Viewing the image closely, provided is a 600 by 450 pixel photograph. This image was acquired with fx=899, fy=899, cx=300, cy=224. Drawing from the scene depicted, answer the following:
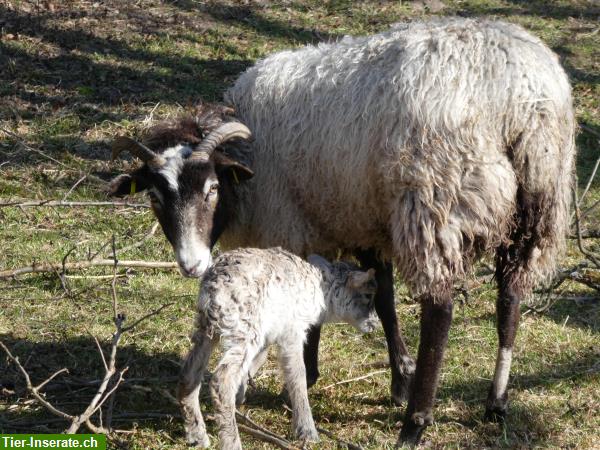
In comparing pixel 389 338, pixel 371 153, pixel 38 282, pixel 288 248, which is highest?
pixel 371 153

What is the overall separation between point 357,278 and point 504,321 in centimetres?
94

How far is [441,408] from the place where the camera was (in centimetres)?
557

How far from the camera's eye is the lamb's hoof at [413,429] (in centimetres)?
497

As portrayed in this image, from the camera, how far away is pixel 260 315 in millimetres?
4633

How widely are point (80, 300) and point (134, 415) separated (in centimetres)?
191

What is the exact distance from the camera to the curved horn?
18.0 ft

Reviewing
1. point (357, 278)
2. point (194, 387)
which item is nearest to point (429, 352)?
point (357, 278)

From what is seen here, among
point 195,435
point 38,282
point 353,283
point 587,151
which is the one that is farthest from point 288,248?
point 587,151

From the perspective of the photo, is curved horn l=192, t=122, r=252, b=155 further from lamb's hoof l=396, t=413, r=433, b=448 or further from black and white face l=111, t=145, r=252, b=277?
lamb's hoof l=396, t=413, r=433, b=448

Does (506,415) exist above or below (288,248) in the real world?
below

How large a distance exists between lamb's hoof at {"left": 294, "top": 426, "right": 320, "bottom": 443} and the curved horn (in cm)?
175

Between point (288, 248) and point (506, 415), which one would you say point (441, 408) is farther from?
point (288, 248)

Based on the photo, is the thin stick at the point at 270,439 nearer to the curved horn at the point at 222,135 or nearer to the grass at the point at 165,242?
the grass at the point at 165,242

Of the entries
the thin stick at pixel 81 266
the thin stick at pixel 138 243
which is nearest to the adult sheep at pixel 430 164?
the thin stick at pixel 81 266
